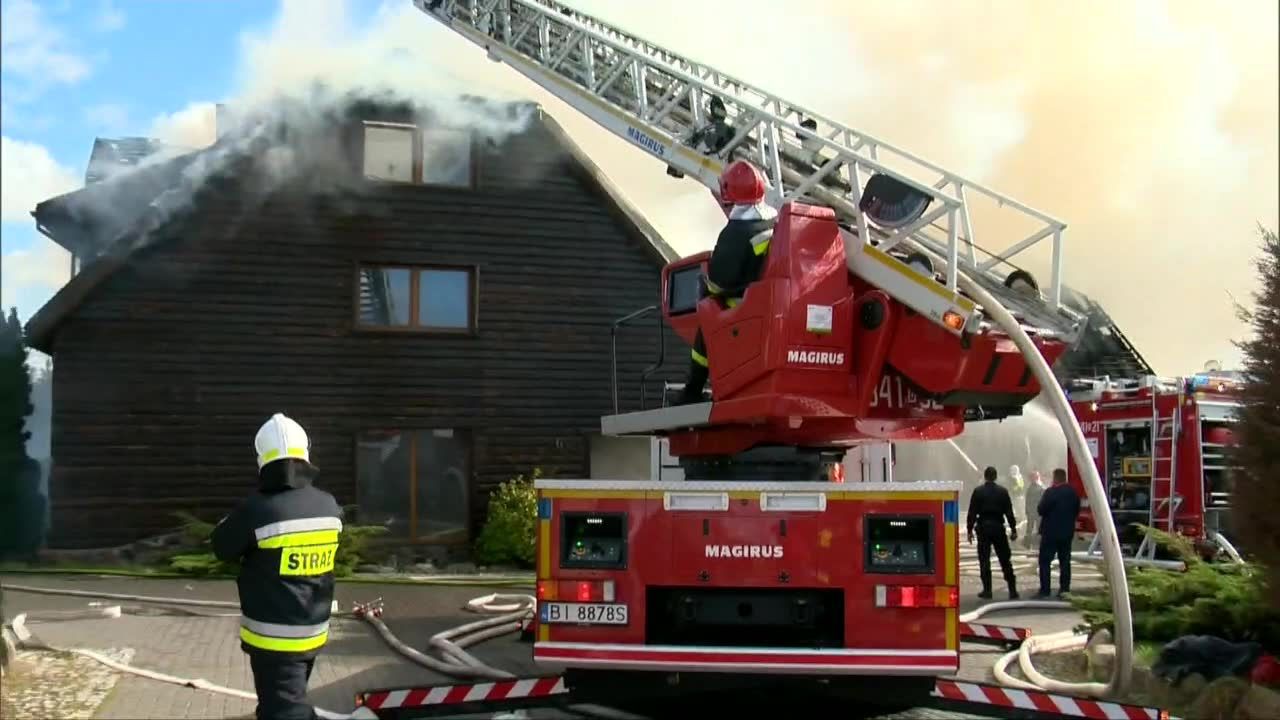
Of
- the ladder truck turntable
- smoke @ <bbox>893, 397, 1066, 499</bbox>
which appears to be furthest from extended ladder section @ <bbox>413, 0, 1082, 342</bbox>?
smoke @ <bbox>893, 397, 1066, 499</bbox>

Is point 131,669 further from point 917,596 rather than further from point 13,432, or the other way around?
point 13,432

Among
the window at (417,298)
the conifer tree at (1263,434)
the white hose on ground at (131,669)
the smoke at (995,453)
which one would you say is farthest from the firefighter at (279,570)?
the smoke at (995,453)

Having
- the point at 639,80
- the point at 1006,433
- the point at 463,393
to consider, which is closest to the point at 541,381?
the point at 463,393

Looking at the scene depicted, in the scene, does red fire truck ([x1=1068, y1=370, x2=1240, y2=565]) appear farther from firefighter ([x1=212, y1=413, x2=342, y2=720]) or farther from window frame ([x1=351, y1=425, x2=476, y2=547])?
firefighter ([x1=212, y1=413, x2=342, y2=720])

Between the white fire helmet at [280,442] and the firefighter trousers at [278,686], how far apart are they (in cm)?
75

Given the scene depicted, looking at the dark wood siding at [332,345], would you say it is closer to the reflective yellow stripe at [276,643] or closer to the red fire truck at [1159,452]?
the red fire truck at [1159,452]

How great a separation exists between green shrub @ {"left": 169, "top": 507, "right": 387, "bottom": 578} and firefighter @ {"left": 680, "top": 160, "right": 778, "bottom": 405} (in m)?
7.37

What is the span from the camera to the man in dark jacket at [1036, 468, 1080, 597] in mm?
11320

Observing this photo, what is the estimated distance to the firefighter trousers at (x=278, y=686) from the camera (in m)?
4.68

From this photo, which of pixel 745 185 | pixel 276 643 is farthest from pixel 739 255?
pixel 276 643

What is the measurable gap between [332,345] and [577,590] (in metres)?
9.55

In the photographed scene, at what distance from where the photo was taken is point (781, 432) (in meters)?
6.49

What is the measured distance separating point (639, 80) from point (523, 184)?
6.64 metres

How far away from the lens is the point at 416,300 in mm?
15031
